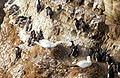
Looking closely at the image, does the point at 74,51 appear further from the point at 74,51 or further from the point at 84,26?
the point at 84,26

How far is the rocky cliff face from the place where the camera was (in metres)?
9.87

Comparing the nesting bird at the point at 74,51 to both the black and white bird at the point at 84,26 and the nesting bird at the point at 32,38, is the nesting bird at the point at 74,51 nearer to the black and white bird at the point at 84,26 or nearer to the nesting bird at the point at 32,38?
the black and white bird at the point at 84,26

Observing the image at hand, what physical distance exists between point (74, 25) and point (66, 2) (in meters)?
1.50

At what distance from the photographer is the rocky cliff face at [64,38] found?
9867 mm

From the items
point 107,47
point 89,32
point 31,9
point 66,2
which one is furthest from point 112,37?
point 31,9

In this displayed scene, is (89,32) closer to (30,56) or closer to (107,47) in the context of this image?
(107,47)

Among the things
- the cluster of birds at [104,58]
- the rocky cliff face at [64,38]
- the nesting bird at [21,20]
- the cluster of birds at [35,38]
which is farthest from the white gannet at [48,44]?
the nesting bird at [21,20]

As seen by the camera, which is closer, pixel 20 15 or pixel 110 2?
pixel 110 2

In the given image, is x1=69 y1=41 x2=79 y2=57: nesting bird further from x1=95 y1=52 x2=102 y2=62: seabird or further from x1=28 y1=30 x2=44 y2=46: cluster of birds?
x1=28 y1=30 x2=44 y2=46: cluster of birds

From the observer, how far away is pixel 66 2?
39.4ft

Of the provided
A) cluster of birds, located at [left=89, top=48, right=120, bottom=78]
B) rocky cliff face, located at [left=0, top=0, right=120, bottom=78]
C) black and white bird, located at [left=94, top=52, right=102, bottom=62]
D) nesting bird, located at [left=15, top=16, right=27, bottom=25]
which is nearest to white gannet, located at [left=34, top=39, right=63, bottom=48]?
rocky cliff face, located at [left=0, top=0, right=120, bottom=78]

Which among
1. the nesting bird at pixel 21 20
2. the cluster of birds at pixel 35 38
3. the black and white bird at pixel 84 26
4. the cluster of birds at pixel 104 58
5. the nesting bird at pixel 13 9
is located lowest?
the cluster of birds at pixel 104 58

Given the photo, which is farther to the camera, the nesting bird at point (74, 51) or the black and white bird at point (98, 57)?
the nesting bird at point (74, 51)

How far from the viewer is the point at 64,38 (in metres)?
11.4
